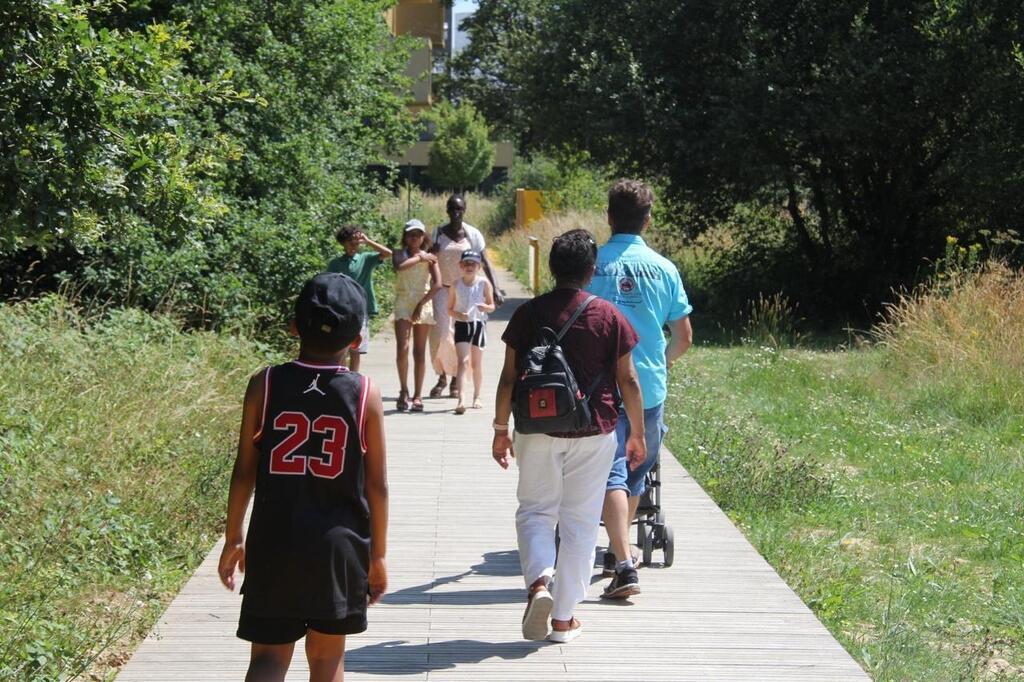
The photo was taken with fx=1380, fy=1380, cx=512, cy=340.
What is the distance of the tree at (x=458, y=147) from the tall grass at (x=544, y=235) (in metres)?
17.3

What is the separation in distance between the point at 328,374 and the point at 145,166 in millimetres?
3690

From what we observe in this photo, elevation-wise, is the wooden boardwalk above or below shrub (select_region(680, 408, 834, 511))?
above

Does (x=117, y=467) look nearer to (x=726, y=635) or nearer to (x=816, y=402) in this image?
(x=726, y=635)

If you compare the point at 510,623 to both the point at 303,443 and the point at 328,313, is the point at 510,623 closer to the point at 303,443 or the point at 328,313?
the point at 303,443

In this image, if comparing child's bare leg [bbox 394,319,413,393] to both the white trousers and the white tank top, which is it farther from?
the white trousers

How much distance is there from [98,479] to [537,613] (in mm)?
3441

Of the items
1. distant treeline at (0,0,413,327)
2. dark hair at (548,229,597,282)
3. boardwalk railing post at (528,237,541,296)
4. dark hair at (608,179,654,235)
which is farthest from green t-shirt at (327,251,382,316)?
boardwalk railing post at (528,237,541,296)

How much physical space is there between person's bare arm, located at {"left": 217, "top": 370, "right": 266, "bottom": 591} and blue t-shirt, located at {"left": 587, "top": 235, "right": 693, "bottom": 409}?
2.41m

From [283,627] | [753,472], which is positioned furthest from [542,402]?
[753,472]

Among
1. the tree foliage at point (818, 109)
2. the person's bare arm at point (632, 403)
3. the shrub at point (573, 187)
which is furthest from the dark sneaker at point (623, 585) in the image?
the shrub at point (573, 187)

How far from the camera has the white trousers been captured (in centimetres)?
559


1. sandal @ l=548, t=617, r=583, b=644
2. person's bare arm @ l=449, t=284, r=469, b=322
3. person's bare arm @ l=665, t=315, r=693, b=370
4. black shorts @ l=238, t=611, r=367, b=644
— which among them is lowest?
sandal @ l=548, t=617, r=583, b=644

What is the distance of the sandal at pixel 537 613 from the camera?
544 centimetres

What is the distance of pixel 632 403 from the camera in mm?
5727
